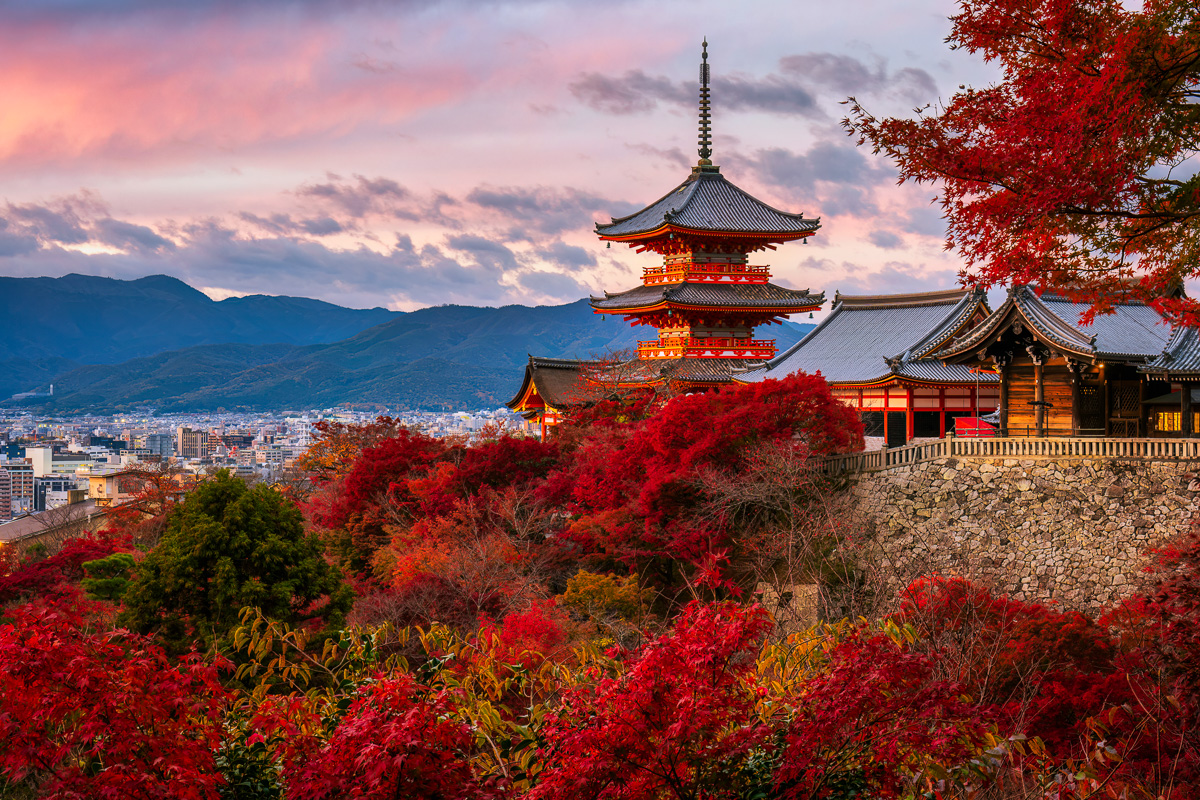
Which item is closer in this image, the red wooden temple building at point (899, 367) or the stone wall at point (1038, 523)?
the stone wall at point (1038, 523)

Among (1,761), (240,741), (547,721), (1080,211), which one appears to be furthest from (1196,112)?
(1,761)

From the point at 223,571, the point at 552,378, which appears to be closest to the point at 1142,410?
the point at 223,571

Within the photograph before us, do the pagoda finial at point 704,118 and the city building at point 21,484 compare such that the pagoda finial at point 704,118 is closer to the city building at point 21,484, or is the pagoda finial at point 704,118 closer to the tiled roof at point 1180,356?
the tiled roof at point 1180,356

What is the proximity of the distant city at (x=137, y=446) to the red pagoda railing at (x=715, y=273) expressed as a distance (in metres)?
8.45

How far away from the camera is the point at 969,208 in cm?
826

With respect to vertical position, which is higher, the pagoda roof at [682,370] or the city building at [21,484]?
the pagoda roof at [682,370]

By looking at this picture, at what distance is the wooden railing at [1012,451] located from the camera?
50.5 ft

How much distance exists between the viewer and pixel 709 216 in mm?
29828

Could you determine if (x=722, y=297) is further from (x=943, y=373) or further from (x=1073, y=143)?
(x=1073, y=143)

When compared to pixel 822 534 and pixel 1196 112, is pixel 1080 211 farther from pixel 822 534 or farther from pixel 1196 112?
pixel 822 534

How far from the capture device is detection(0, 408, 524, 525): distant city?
68.3 metres

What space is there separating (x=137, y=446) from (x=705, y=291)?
11992 cm

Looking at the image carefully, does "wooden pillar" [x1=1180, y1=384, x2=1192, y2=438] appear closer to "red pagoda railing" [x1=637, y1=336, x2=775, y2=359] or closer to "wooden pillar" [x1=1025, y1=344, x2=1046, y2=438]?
"wooden pillar" [x1=1025, y1=344, x2=1046, y2=438]

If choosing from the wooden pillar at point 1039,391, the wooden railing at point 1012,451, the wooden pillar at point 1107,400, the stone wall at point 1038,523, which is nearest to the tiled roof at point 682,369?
the wooden railing at point 1012,451
